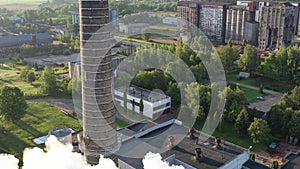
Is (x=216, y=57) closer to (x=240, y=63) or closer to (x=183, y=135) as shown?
(x=240, y=63)

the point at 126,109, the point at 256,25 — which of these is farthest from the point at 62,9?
the point at 126,109

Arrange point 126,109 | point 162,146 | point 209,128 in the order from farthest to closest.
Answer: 1. point 126,109
2. point 209,128
3. point 162,146

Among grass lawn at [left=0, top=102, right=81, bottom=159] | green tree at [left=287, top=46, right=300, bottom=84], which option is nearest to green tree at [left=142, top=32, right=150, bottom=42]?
green tree at [left=287, top=46, right=300, bottom=84]

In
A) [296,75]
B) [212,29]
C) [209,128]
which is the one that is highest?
[212,29]

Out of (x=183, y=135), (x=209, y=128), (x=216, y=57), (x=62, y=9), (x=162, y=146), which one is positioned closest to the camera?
(x=162, y=146)

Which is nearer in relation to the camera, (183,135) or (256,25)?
(183,135)

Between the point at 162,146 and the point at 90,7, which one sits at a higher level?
the point at 90,7

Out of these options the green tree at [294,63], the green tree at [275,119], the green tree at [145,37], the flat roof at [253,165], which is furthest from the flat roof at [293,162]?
the green tree at [145,37]

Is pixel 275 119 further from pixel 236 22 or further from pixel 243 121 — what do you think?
pixel 236 22
